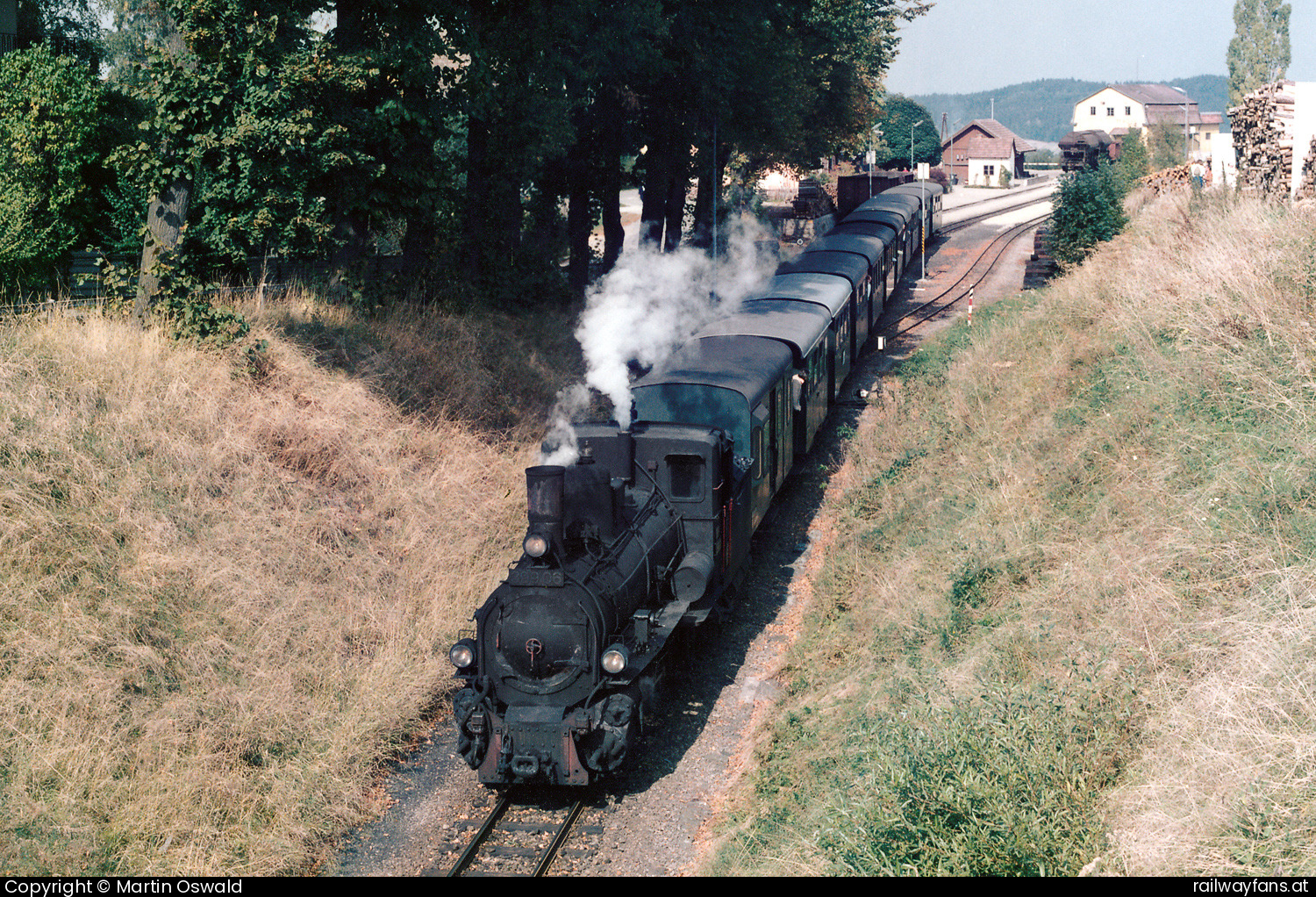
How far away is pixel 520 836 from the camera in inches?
344

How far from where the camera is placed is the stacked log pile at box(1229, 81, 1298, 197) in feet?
58.6

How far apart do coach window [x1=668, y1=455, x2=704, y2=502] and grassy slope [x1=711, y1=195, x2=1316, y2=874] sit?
2.34 meters

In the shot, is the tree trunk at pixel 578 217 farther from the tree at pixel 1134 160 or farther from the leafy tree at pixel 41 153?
the tree at pixel 1134 160

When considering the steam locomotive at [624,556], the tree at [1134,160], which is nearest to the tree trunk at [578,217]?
the steam locomotive at [624,556]

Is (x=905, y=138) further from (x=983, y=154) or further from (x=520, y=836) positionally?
(x=520, y=836)

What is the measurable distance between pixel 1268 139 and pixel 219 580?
754 inches

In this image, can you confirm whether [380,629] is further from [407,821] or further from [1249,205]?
[1249,205]

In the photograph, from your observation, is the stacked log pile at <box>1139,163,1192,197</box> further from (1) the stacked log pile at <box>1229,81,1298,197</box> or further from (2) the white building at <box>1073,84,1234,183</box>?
(2) the white building at <box>1073,84,1234,183</box>

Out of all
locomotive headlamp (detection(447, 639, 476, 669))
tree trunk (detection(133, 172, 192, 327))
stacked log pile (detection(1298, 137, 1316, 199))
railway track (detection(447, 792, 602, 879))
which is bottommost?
railway track (detection(447, 792, 602, 879))

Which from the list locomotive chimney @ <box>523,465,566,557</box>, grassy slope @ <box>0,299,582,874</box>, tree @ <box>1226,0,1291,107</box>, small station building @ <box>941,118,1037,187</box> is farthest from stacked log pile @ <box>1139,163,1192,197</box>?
tree @ <box>1226,0,1291,107</box>

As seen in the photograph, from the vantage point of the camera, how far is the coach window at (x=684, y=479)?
11.1m

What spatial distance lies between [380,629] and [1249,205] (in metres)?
14.3

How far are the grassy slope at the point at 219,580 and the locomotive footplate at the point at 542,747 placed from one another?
61.6 inches

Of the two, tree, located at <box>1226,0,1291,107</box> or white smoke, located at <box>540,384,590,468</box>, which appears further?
tree, located at <box>1226,0,1291,107</box>
